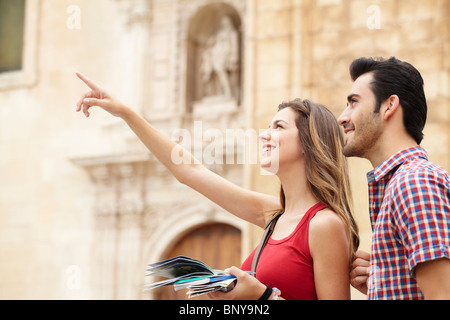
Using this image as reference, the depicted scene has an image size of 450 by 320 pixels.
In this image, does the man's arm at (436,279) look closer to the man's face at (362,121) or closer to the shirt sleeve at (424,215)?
the shirt sleeve at (424,215)

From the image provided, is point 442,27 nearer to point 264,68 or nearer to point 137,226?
point 264,68

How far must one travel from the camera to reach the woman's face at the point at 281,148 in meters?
2.21

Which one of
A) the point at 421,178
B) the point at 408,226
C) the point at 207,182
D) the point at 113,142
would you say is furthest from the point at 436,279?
the point at 113,142

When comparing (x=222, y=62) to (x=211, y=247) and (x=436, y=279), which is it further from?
(x=436, y=279)

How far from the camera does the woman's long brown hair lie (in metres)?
2.15

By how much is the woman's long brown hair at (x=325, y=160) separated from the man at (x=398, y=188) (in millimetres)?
217

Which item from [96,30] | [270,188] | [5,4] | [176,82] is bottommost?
[270,188]

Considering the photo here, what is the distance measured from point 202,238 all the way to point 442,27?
6.83m

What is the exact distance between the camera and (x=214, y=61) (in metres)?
11.3

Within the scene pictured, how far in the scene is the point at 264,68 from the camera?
5375mm

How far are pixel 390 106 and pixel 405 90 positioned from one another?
62 mm

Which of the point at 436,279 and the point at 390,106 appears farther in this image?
the point at 390,106

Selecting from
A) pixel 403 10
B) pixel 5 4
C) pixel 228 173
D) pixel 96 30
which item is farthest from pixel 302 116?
pixel 5 4

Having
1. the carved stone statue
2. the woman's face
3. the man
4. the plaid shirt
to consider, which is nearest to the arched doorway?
the carved stone statue
